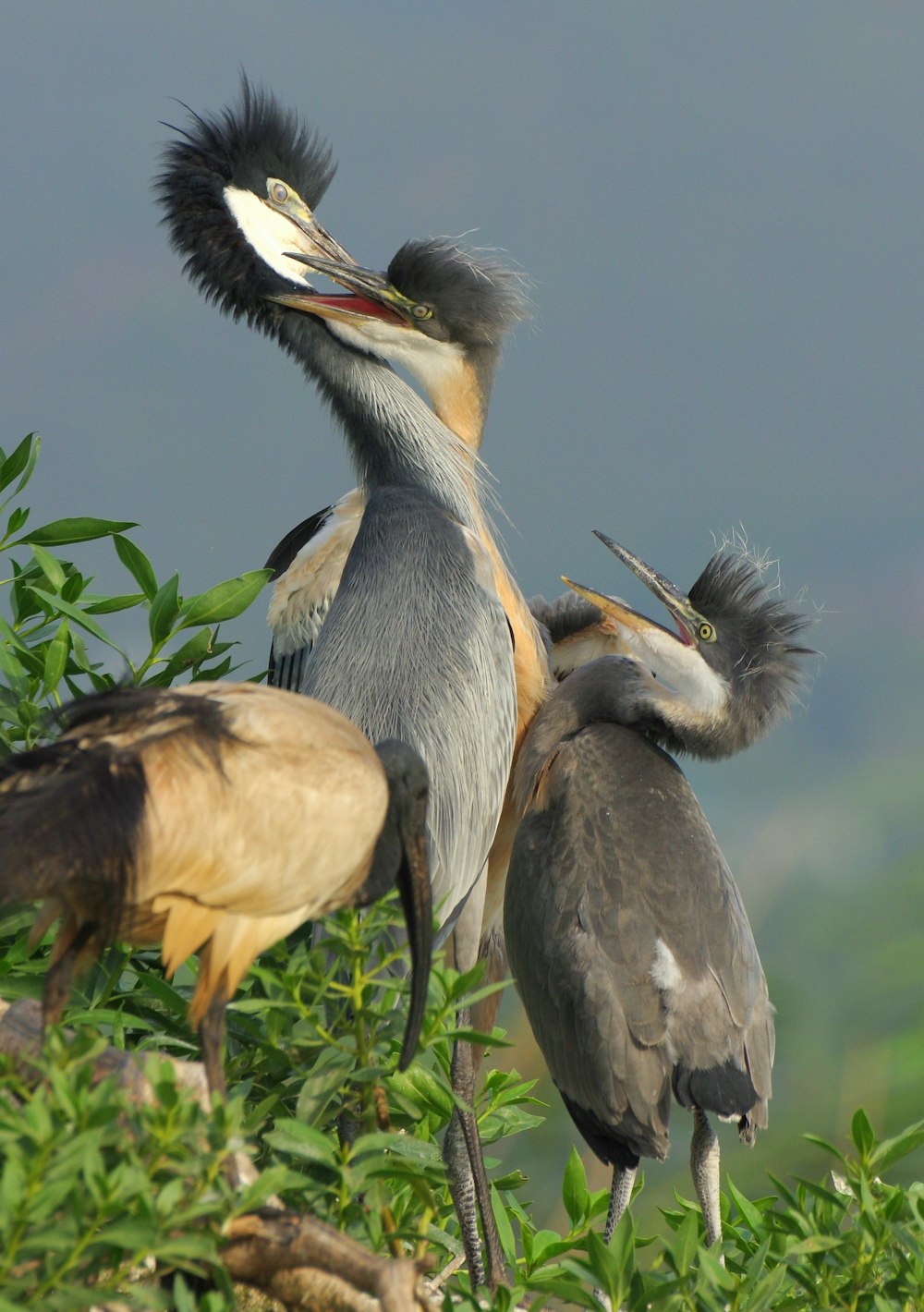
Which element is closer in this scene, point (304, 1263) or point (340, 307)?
point (304, 1263)

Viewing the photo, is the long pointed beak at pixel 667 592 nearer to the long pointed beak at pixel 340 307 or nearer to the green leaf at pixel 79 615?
the long pointed beak at pixel 340 307

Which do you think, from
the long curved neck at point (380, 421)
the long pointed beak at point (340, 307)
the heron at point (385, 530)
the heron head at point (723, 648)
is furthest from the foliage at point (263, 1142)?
the heron head at point (723, 648)

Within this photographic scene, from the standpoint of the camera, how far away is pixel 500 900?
2.88 meters

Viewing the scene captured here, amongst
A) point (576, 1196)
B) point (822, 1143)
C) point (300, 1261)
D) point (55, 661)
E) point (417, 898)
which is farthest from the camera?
point (576, 1196)

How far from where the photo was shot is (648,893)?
2.33 m

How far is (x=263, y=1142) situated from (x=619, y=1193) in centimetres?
74

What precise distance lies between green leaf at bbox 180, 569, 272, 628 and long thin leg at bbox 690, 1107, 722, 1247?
3.63 ft

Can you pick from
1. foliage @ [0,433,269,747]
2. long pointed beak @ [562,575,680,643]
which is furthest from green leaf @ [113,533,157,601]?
long pointed beak @ [562,575,680,643]

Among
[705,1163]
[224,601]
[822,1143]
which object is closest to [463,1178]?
[705,1163]

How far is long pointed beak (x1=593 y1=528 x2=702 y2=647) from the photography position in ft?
9.01

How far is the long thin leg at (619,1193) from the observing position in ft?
7.36

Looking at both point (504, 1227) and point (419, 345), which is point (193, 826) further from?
point (419, 345)

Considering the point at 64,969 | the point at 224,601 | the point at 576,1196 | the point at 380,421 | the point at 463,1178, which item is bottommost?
the point at 463,1178

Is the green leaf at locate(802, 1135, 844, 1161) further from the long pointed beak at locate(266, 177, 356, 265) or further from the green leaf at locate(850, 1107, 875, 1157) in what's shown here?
the long pointed beak at locate(266, 177, 356, 265)
